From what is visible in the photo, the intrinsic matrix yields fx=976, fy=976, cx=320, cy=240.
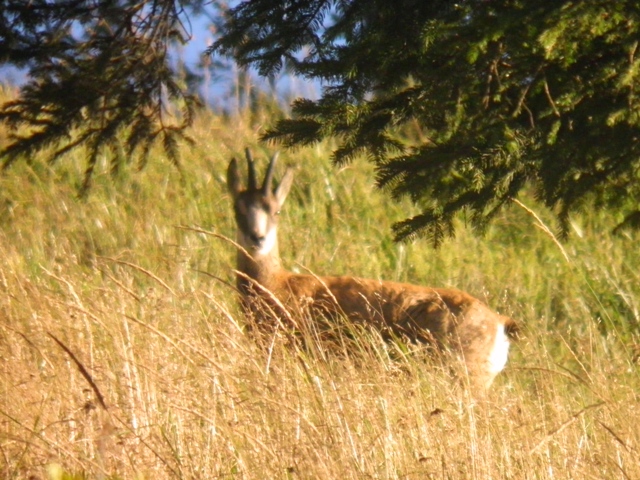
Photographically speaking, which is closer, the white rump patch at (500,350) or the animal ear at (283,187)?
the white rump patch at (500,350)

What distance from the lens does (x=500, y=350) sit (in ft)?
23.8

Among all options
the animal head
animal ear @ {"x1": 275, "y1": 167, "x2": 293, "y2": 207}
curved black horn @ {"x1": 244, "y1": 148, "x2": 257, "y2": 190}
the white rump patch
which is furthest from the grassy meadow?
animal ear @ {"x1": 275, "y1": 167, "x2": 293, "y2": 207}

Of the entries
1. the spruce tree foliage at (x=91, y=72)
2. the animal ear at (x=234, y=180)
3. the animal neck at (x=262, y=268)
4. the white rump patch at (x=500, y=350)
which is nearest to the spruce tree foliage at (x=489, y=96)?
the spruce tree foliage at (x=91, y=72)

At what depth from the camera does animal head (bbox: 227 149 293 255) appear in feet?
29.2

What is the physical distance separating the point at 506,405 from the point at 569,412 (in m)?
0.33

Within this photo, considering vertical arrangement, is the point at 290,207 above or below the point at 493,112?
above

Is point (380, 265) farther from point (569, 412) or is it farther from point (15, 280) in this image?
point (569, 412)

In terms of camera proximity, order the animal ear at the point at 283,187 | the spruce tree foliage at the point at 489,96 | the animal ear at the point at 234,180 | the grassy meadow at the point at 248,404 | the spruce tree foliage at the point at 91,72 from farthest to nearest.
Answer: the animal ear at the point at 283,187 → the animal ear at the point at 234,180 → the spruce tree foliage at the point at 91,72 → the spruce tree foliage at the point at 489,96 → the grassy meadow at the point at 248,404

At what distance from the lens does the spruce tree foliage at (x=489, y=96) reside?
13.9 ft

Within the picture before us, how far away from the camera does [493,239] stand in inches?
476

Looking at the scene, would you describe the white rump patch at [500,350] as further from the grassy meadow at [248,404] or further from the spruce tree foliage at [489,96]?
the spruce tree foliage at [489,96]

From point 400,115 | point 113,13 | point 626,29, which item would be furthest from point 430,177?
point 113,13

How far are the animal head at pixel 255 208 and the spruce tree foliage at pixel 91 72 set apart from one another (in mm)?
2883

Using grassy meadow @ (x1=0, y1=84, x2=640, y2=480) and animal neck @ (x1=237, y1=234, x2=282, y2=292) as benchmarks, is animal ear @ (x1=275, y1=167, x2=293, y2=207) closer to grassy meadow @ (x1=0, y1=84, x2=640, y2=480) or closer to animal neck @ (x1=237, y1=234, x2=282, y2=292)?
animal neck @ (x1=237, y1=234, x2=282, y2=292)
